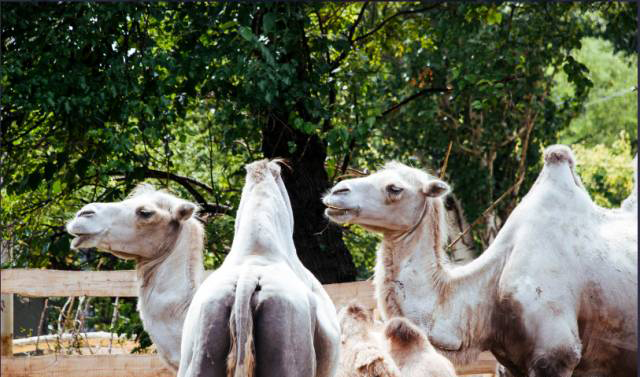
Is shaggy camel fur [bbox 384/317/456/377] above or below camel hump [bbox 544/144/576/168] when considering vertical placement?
below

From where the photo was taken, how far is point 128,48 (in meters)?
8.66

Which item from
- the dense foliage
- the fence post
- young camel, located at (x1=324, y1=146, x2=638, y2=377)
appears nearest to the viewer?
young camel, located at (x1=324, y1=146, x2=638, y2=377)

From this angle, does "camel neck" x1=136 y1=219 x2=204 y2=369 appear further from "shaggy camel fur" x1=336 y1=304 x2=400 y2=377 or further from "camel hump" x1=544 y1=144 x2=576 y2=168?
"camel hump" x1=544 y1=144 x2=576 y2=168

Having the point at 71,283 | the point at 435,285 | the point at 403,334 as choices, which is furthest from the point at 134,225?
the point at 71,283

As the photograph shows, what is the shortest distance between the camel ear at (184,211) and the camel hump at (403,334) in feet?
4.71

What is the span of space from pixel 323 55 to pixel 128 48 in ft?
6.80

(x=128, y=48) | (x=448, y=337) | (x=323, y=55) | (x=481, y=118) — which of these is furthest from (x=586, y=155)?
(x=448, y=337)

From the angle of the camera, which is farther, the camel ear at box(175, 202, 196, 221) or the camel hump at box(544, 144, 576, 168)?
the camel hump at box(544, 144, 576, 168)

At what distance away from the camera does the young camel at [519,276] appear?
5.60 meters

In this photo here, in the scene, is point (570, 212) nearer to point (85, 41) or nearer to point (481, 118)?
point (85, 41)


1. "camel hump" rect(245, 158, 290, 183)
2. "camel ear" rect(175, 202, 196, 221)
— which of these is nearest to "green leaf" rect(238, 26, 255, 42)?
"camel ear" rect(175, 202, 196, 221)

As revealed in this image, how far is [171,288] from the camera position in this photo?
5645 mm

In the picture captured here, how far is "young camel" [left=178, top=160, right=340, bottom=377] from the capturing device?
3.78m

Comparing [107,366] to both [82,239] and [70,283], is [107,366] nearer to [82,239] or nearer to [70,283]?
[70,283]
